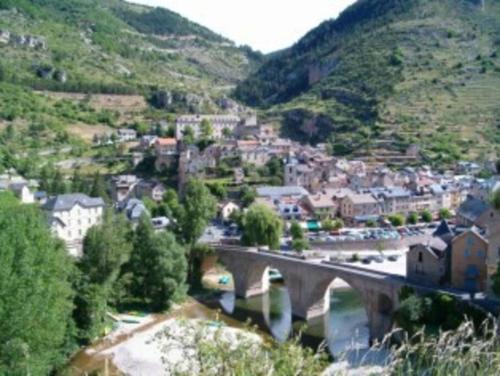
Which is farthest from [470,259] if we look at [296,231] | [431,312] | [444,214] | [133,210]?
[444,214]

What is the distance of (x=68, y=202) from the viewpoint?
166 feet

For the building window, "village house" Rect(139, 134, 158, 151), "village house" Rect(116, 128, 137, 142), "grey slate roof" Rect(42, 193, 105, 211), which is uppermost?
"village house" Rect(116, 128, 137, 142)

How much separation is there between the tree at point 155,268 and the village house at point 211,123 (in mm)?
44856

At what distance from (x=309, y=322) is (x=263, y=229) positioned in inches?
442

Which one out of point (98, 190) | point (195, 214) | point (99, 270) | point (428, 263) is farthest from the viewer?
point (98, 190)

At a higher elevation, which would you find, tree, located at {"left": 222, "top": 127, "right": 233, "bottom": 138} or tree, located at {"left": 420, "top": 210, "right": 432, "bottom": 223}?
tree, located at {"left": 222, "top": 127, "right": 233, "bottom": 138}

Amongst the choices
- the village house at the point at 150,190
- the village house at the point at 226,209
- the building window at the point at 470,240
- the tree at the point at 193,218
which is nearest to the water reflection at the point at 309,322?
the tree at the point at 193,218

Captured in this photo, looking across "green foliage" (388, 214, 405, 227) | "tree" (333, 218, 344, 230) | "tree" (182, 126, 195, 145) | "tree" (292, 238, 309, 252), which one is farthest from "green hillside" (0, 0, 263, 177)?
"green foliage" (388, 214, 405, 227)

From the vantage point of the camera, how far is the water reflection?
3422 cm

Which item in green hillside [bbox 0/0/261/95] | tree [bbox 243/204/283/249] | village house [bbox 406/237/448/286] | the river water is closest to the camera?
village house [bbox 406/237/448/286]

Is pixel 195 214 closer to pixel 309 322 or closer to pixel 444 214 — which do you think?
pixel 309 322

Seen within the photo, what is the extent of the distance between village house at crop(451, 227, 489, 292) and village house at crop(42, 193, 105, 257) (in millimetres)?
28734

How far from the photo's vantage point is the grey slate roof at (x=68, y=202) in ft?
163

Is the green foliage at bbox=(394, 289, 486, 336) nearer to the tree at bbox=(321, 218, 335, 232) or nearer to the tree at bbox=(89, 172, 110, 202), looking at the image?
the tree at bbox=(321, 218, 335, 232)
